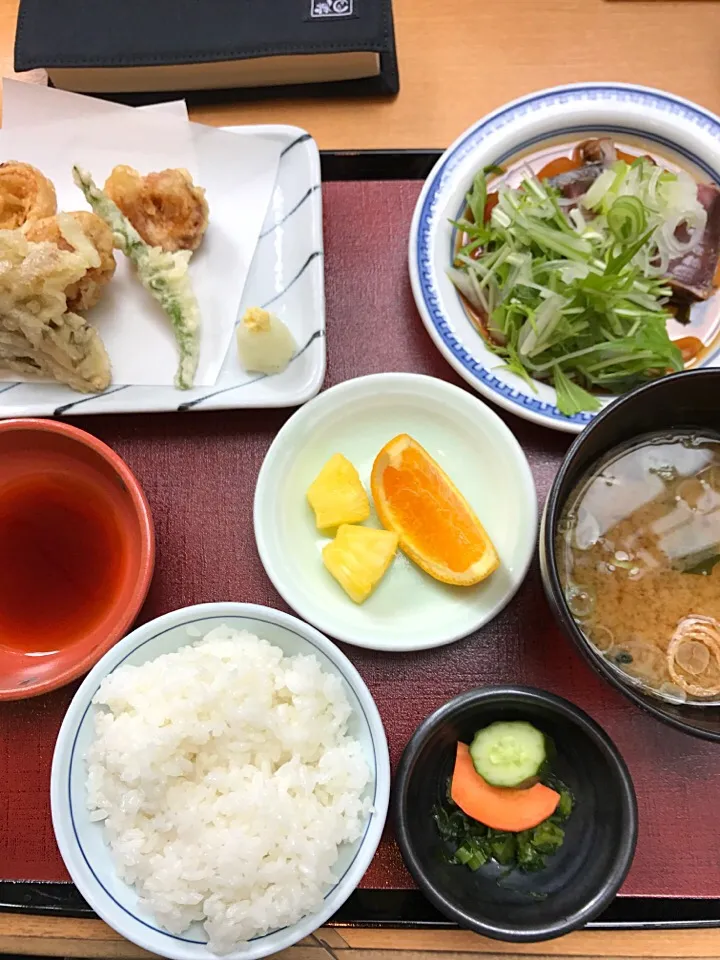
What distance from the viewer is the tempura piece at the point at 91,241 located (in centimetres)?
152

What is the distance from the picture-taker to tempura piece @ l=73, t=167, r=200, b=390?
1.56 metres

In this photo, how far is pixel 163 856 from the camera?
1.22m

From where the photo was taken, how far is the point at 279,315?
164 centimetres

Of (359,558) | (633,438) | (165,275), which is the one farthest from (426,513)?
(165,275)

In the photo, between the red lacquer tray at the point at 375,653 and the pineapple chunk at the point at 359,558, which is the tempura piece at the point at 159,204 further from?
the pineapple chunk at the point at 359,558

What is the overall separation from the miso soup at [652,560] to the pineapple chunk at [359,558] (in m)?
0.34

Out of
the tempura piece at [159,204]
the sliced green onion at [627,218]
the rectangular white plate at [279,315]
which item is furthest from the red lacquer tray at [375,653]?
the sliced green onion at [627,218]

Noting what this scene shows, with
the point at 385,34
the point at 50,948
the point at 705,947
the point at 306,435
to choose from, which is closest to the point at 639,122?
the point at 385,34

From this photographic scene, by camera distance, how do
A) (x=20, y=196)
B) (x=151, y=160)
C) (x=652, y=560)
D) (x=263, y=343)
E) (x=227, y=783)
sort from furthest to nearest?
(x=151, y=160), (x=20, y=196), (x=263, y=343), (x=652, y=560), (x=227, y=783)

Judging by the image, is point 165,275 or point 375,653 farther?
point 165,275

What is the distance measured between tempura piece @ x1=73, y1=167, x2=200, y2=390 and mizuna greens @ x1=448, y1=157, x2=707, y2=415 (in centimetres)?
59

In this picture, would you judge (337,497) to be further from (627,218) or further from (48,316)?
(627,218)

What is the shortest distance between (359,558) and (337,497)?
5.4 inches

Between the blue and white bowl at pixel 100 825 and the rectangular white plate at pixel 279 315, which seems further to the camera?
the rectangular white plate at pixel 279 315
